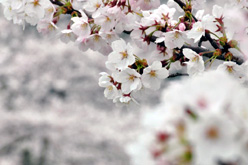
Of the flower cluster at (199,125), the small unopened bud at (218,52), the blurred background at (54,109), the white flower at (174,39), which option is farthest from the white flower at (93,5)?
the blurred background at (54,109)

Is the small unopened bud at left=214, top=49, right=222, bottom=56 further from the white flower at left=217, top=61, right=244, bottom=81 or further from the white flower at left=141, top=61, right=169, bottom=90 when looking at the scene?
the white flower at left=141, top=61, right=169, bottom=90

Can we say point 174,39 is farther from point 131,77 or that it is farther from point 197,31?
point 131,77

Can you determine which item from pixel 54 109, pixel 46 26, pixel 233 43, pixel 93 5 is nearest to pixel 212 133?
pixel 233 43

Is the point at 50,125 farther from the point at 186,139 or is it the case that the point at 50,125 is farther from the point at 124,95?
the point at 186,139

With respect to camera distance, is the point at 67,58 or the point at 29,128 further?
the point at 67,58

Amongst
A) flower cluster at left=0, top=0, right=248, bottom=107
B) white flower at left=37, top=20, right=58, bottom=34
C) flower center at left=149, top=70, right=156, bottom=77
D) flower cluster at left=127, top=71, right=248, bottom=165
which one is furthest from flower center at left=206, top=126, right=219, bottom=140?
Result: white flower at left=37, top=20, right=58, bottom=34

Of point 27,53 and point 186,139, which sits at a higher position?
point 186,139

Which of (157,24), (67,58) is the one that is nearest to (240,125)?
(157,24)
